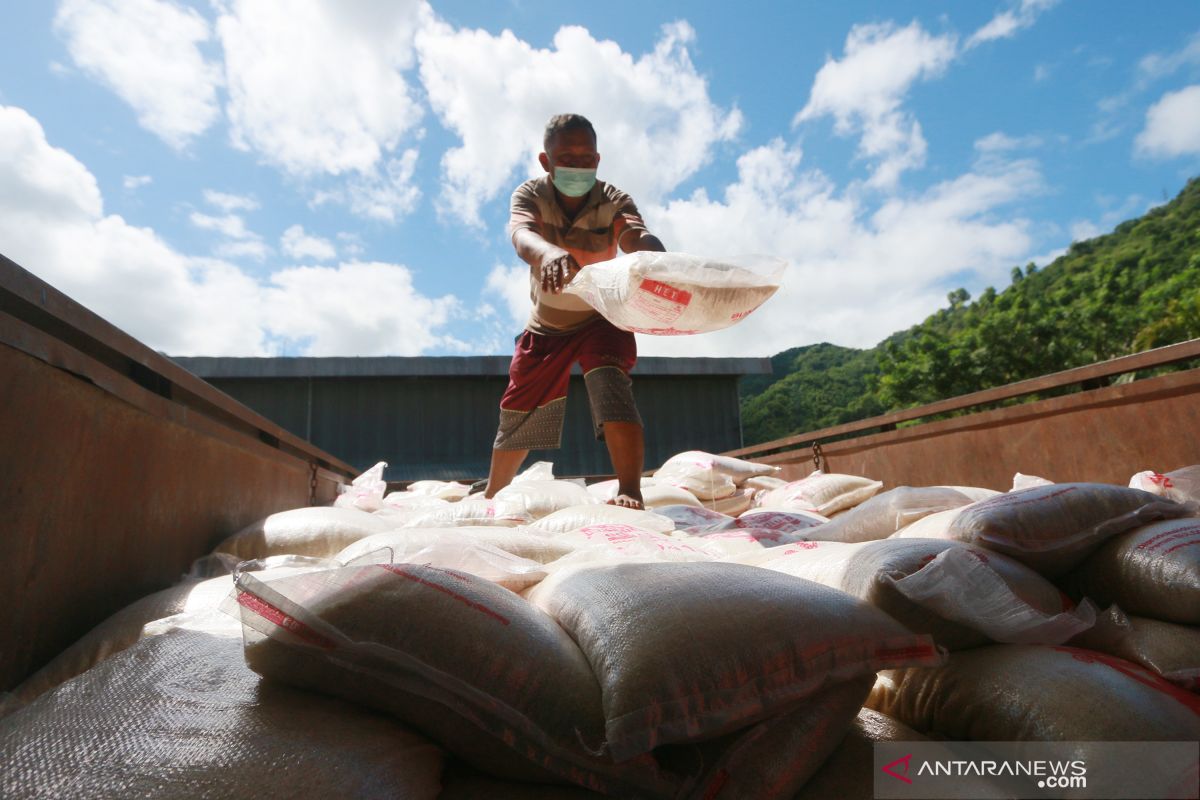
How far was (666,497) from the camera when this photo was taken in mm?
3047

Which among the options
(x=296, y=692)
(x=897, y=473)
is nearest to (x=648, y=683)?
(x=296, y=692)

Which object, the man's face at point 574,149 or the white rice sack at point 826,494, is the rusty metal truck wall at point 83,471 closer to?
the man's face at point 574,149

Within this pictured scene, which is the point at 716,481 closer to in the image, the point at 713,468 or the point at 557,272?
the point at 713,468

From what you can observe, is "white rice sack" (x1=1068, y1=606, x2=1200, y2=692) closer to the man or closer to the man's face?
the man

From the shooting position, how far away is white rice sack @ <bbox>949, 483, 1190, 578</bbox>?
3.84 ft

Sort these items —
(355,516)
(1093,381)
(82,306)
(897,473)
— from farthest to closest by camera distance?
(897,473) < (1093,381) < (355,516) < (82,306)

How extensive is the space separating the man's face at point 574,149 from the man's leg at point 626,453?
3.33 feet

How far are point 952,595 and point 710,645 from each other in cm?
37

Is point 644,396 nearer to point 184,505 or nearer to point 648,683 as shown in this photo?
point 184,505

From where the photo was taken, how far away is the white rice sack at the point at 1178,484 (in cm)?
165

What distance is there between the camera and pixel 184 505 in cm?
164

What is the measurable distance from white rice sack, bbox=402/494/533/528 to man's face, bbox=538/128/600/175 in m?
1.32

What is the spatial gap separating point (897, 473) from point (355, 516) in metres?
2.25

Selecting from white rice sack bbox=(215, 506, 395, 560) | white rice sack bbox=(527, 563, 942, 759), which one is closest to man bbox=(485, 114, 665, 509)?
white rice sack bbox=(215, 506, 395, 560)
